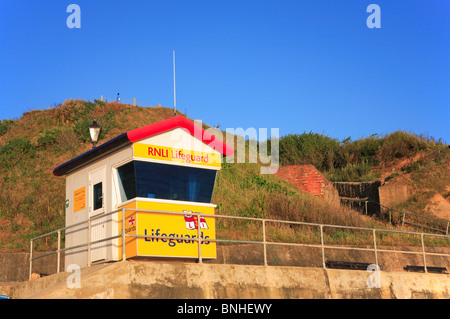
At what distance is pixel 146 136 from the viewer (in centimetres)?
1325

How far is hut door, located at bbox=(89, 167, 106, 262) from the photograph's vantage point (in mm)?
13562

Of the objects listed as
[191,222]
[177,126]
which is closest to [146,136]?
[177,126]

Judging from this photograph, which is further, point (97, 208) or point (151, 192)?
point (97, 208)

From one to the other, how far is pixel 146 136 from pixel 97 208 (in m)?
2.40

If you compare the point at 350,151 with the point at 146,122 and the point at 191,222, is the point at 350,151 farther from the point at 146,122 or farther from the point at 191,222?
the point at 191,222

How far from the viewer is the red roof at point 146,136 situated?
13.2 meters

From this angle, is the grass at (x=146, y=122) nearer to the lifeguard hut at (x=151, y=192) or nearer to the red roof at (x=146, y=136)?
the red roof at (x=146, y=136)
